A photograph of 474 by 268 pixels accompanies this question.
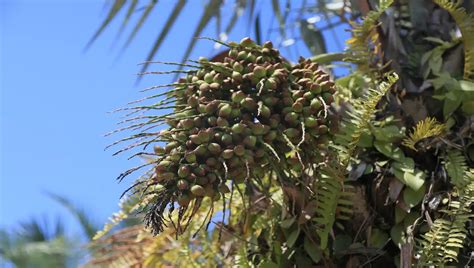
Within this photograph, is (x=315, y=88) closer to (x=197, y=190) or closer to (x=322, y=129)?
(x=322, y=129)

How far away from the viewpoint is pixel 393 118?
2188 mm

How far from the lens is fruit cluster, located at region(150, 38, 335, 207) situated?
5.92ft

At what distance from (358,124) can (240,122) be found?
0.32 m

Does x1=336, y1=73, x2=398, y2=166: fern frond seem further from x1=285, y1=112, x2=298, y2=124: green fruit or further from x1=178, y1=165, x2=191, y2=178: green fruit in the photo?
x1=178, y1=165, x2=191, y2=178: green fruit

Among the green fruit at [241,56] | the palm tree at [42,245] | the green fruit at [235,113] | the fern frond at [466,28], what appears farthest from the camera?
the palm tree at [42,245]

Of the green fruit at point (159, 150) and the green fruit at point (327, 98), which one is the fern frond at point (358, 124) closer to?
the green fruit at point (327, 98)

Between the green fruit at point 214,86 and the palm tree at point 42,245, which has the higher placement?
the green fruit at point 214,86

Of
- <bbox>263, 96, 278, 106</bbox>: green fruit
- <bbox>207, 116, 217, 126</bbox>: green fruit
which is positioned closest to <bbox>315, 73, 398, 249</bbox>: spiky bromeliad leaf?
<bbox>263, 96, 278, 106</bbox>: green fruit

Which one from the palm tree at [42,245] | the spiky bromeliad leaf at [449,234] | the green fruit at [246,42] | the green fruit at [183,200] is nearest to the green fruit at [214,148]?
the green fruit at [183,200]

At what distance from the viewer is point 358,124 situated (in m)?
2.04

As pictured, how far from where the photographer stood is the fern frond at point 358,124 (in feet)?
6.61

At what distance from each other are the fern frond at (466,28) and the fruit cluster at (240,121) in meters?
0.43

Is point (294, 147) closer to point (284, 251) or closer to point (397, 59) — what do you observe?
point (284, 251)

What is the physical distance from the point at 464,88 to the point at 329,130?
15.8 inches
